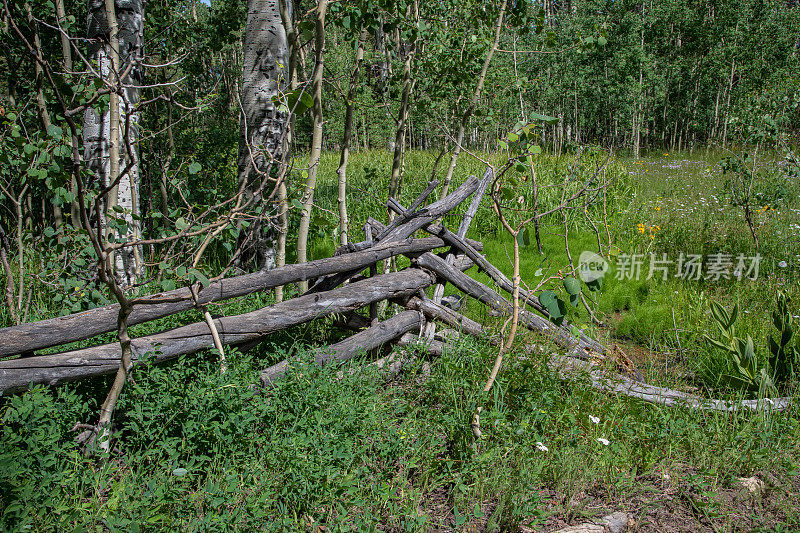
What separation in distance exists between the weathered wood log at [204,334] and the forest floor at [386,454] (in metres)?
0.12

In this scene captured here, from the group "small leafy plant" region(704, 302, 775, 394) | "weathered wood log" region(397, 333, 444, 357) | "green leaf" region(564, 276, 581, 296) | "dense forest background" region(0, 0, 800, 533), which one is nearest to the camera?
"dense forest background" region(0, 0, 800, 533)

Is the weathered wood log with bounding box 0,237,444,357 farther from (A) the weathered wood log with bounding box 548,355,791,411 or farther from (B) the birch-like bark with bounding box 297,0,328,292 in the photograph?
(A) the weathered wood log with bounding box 548,355,791,411

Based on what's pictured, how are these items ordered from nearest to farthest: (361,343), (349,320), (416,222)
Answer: (361,343) < (349,320) < (416,222)

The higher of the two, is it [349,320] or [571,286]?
[571,286]

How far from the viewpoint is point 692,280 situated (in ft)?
20.3

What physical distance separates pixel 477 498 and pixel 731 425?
1.93 m

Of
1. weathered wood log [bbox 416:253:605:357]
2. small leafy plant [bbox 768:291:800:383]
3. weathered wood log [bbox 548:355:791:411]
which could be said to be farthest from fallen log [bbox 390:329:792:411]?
small leafy plant [bbox 768:291:800:383]

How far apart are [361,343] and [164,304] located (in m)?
1.27

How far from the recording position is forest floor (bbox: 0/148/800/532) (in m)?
2.23

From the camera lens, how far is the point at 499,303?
4.48 m

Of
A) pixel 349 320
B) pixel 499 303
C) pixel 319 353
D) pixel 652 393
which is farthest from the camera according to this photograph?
pixel 499 303

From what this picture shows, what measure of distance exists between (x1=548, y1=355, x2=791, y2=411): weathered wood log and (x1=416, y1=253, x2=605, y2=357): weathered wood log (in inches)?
14.0

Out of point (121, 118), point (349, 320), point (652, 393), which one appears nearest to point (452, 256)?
point (349, 320)

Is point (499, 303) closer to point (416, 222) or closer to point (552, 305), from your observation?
point (416, 222)
